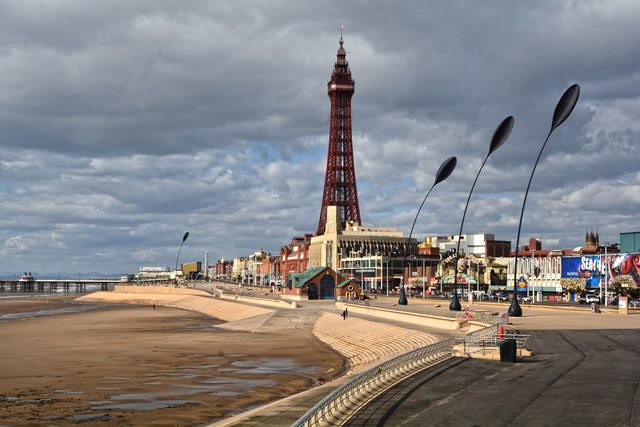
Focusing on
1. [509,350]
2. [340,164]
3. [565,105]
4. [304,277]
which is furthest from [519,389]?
[340,164]

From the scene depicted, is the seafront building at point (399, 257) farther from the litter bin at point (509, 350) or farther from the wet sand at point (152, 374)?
the litter bin at point (509, 350)

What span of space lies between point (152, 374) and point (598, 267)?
80556 mm

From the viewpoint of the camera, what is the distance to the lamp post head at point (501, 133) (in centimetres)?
5025

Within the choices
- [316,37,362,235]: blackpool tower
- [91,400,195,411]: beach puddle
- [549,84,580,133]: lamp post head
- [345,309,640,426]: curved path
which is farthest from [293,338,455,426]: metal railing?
[316,37,362,235]: blackpool tower

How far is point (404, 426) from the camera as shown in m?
15.6

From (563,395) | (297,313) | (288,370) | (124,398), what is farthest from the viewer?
(297,313)

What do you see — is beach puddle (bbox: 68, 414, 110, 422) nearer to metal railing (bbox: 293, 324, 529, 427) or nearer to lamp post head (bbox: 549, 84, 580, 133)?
metal railing (bbox: 293, 324, 529, 427)

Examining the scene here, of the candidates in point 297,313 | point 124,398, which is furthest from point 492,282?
point 124,398

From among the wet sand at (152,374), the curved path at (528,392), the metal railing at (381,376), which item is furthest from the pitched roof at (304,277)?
the curved path at (528,392)

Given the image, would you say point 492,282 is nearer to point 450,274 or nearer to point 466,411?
point 450,274

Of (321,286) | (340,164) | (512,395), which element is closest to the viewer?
(512,395)

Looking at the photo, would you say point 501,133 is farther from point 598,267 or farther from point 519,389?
point 598,267

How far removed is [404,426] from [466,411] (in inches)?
93.6

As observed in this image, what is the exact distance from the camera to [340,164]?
18412 cm
